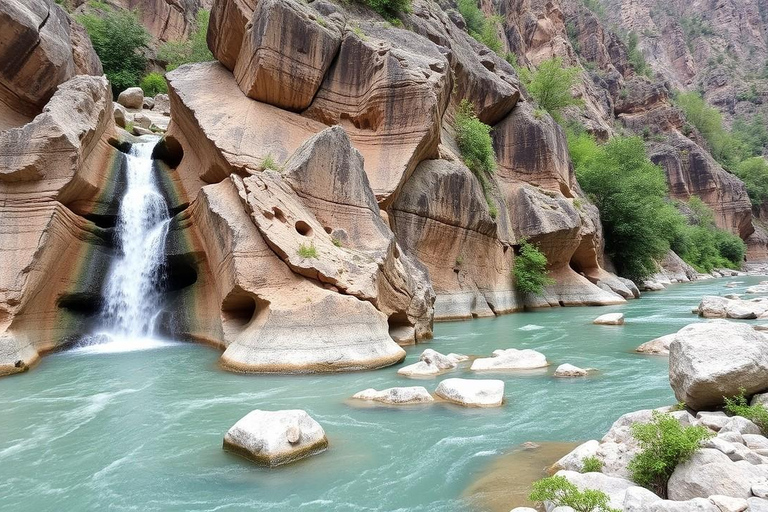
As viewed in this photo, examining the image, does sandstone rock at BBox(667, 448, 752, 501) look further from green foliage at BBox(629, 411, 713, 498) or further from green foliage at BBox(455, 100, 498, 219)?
green foliage at BBox(455, 100, 498, 219)

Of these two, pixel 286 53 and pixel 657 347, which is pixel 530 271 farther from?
pixel 286 53

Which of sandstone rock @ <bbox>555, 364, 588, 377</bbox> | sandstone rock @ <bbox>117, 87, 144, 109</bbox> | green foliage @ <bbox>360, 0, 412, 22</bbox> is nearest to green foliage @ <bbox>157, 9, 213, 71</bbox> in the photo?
sandstone rock @ <bbox>117, 87, 144, 109</bbox>

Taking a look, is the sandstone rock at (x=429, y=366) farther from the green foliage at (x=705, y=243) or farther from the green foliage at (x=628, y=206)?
the green foliage at (x=705, y=243)

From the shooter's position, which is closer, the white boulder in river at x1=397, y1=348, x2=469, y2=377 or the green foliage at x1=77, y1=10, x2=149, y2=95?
the white boulder in river at x1=397, y1=348, x2=469, y2=377

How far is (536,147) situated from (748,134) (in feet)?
268

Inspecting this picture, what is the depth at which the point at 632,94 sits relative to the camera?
66125 mm

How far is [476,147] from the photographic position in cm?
2331

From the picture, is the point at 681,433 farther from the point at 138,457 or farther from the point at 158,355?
the point at 158,355

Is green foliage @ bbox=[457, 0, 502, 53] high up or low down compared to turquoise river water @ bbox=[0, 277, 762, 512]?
up

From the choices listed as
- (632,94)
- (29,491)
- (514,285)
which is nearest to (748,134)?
(632,94)

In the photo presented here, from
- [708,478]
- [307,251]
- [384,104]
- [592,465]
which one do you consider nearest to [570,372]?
[592,465]

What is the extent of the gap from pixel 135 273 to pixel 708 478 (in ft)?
48.6

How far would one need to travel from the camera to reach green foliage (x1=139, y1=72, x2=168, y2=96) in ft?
105

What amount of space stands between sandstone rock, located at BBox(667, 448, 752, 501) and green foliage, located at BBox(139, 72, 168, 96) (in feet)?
118
